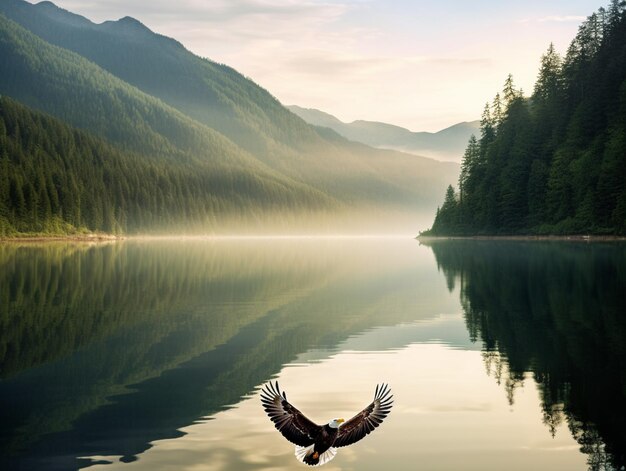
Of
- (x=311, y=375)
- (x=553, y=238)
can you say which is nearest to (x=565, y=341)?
(x=311, y=375)

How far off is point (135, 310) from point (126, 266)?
4003 cm

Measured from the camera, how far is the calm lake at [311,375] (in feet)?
55.9

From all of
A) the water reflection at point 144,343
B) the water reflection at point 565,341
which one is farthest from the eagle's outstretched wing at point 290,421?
the water reflection at point 565,341

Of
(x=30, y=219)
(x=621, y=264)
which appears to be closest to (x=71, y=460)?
(x=621, y=264)

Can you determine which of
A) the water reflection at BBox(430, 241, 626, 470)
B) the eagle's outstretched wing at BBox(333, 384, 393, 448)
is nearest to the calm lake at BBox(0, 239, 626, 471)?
the water reflection at BBox(430, 241, 626, 470)

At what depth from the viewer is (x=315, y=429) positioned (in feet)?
46.3

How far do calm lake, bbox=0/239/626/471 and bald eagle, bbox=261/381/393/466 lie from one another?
198 cm

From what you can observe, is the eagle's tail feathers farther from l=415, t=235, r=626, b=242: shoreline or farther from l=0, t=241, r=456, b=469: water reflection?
l=415, t=235, r=626, b=242: shoreline

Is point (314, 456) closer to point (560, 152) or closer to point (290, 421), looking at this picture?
point (290, 421)

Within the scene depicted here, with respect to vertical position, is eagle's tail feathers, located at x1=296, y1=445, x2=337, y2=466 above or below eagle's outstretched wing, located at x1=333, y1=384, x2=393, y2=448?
below

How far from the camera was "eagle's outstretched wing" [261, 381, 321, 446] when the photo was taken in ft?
46.2

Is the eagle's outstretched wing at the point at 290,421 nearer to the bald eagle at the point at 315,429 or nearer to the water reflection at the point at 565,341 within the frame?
the bald eagle at the point at 315,429

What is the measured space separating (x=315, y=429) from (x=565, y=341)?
742 inches

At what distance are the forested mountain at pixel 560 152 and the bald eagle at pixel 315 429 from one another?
108 metres
